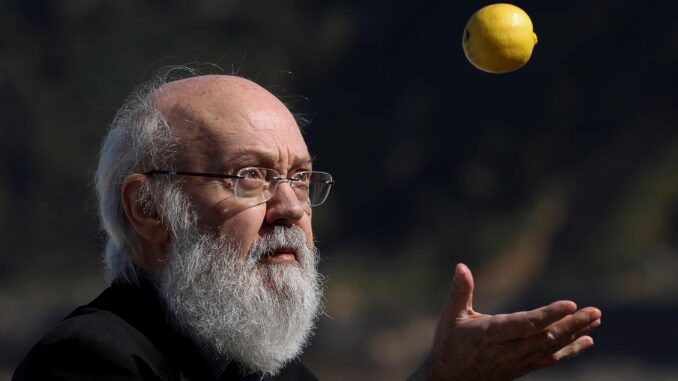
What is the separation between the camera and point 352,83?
2580cm

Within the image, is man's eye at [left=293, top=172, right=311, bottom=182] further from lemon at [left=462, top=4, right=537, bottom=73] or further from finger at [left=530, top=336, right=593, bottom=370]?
finger at [left=530, top=336, right=593, bottom=370]

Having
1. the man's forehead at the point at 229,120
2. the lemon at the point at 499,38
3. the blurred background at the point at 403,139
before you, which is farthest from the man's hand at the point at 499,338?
the blurred background at the point at 403,139

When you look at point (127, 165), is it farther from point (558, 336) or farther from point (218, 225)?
point (558, 336)

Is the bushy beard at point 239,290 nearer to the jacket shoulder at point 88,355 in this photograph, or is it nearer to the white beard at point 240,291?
the white beard at point 240,291

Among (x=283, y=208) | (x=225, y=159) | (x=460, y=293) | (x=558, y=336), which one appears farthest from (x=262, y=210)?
(x=558, y=336)

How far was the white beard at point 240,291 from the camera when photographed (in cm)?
359

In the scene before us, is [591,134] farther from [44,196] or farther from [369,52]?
[44,196]

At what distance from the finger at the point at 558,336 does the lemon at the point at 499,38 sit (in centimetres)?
94

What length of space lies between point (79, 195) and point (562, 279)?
335 inches

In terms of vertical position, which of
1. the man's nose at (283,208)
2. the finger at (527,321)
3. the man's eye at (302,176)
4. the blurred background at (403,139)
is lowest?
the finger at (527,321)

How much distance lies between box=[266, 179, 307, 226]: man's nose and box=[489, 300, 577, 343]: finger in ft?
2.14

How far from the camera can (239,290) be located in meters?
3.63

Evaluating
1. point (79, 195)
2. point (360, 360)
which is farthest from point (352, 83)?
point (360, 360)

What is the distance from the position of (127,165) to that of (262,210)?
1.36 feet
